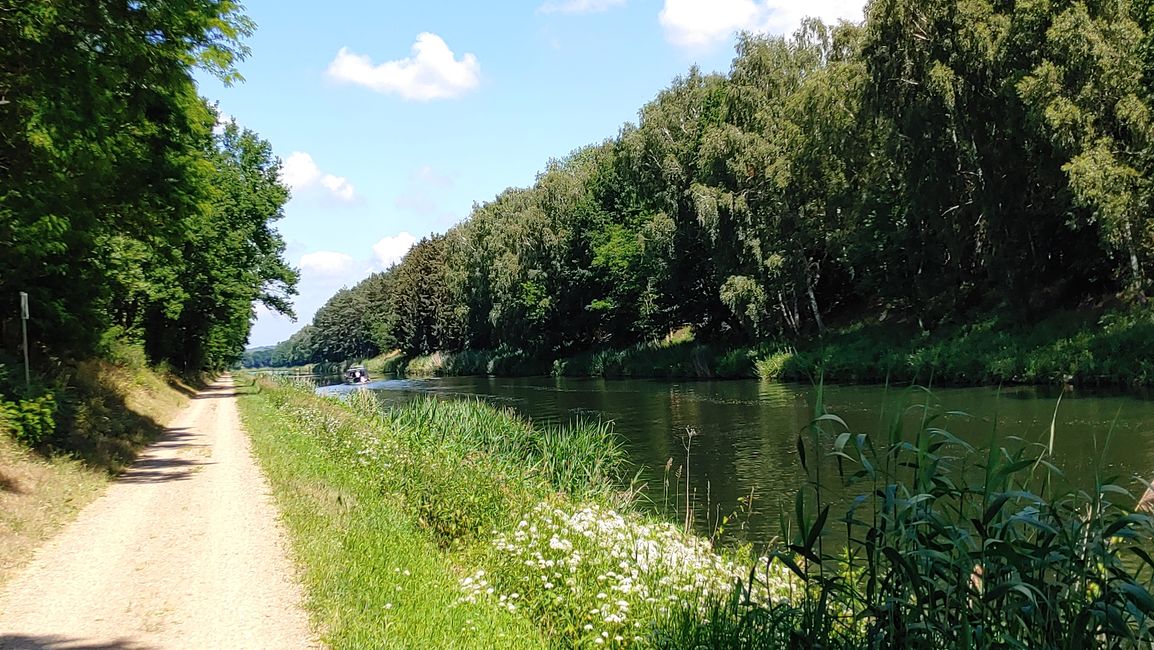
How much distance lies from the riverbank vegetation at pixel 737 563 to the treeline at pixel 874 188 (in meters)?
18.2

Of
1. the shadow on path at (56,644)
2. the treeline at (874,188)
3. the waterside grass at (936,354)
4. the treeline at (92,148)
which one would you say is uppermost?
the treeline at (874,188)

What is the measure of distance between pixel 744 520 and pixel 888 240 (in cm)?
3067

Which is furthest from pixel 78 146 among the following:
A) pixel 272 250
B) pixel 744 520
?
pixel 272 250

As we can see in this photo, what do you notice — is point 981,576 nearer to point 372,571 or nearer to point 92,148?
point 372,571

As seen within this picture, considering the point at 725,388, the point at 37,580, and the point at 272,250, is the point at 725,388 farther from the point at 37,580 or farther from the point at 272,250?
the point at 37,580

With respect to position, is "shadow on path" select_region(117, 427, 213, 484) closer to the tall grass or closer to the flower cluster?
the flower cluster

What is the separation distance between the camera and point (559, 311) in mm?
65688

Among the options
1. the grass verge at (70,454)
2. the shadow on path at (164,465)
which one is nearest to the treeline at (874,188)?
the shadow on path at (164,465)

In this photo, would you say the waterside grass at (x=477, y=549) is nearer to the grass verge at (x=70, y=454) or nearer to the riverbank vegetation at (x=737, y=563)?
the riverbank vegetation at (x=737, y=563)

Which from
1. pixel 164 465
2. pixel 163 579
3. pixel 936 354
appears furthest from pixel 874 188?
pixel 163 579

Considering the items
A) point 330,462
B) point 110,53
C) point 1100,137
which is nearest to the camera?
point 110,53

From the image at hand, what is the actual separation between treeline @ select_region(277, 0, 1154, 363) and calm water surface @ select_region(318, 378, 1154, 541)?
6.17 meters

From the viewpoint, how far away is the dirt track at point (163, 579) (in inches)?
222

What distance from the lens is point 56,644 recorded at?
17.6 feet
